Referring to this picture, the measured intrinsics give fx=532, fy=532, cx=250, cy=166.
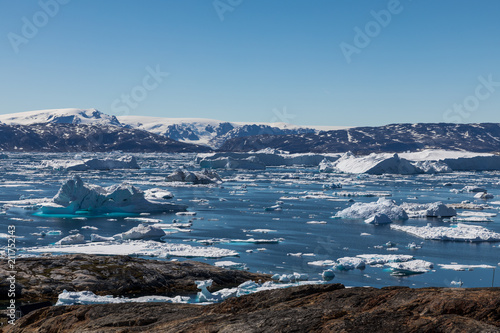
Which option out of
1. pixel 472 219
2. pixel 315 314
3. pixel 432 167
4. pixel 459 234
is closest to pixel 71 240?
pixel 459 234

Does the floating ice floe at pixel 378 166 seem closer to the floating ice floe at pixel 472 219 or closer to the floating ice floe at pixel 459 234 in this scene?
the floating ice floe at pixel 472 219

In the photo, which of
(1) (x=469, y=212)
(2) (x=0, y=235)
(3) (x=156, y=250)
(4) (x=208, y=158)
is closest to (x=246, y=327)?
(3) (x=156, y=250)

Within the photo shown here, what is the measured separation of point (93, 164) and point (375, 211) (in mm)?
53239

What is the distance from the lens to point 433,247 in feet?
74.5

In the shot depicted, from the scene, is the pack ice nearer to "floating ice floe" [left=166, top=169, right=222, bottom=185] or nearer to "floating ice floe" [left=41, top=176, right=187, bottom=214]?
"floating ice floe" [left=41, top=176, right=187, bottom=214]

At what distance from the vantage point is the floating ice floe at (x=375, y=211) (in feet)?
102

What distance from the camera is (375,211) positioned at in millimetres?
31688

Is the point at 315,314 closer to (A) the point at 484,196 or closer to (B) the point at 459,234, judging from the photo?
(B) the point at 459,234

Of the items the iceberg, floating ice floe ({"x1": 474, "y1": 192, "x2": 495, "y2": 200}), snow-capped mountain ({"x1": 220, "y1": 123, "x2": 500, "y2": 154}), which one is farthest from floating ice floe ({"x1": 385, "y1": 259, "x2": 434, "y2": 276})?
snow-capped mountain ({"x1": 220, "y1": 123, "x2": 500, "y2": 154})

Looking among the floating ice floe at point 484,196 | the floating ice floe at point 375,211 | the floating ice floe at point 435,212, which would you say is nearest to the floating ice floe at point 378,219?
the floating ice floe at point 375,211

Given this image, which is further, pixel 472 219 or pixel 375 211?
pixel 375 211

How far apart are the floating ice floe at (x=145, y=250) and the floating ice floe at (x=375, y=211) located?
1254 cm

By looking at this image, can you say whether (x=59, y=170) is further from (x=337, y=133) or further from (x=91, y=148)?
(x=337, y=133)

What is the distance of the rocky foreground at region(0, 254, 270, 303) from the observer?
1405cm
